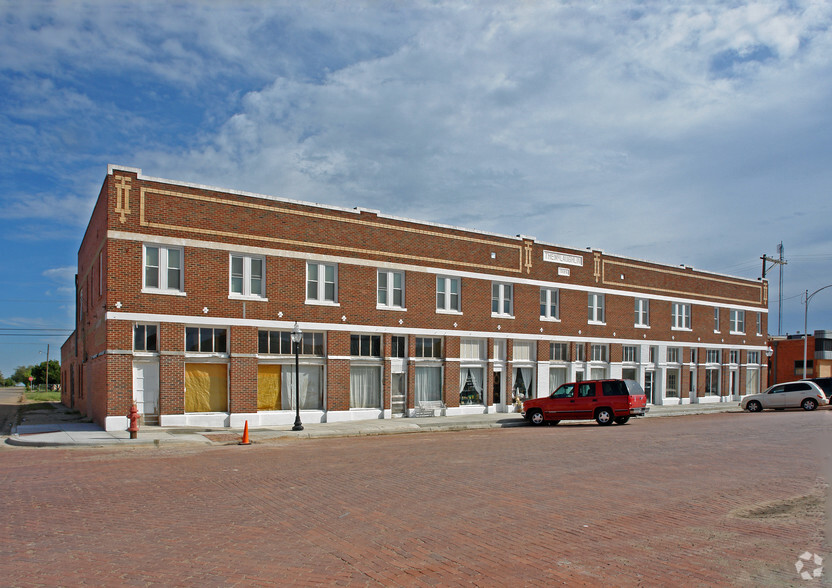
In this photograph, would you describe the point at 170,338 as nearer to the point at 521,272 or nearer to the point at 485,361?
the point at 485,361

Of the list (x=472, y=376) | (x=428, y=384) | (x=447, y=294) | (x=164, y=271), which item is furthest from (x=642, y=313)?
(x=164, y=271)

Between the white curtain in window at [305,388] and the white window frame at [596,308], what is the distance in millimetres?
17957

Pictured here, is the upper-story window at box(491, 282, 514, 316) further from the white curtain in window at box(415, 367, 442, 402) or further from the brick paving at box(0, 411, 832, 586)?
the brick paving at box(0, 411, 832, 586)

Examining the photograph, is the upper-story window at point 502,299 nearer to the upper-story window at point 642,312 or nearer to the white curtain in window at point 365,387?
the white curtain in window at point 365,387

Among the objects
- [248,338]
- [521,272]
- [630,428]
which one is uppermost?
[521,272]

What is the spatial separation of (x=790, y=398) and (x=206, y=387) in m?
31.5

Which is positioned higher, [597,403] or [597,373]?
[597,373]

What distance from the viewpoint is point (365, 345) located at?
29.1 metres

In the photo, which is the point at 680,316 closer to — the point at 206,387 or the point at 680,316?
the point at 680,316

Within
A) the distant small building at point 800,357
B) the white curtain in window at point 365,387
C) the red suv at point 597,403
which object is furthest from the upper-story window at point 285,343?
the distant small building at point 800,357

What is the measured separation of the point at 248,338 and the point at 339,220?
248 inches

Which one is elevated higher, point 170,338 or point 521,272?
point 521,272

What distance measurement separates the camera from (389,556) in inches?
314

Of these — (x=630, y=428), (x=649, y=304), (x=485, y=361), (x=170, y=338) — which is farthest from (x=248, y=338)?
(x=649, y=304)
